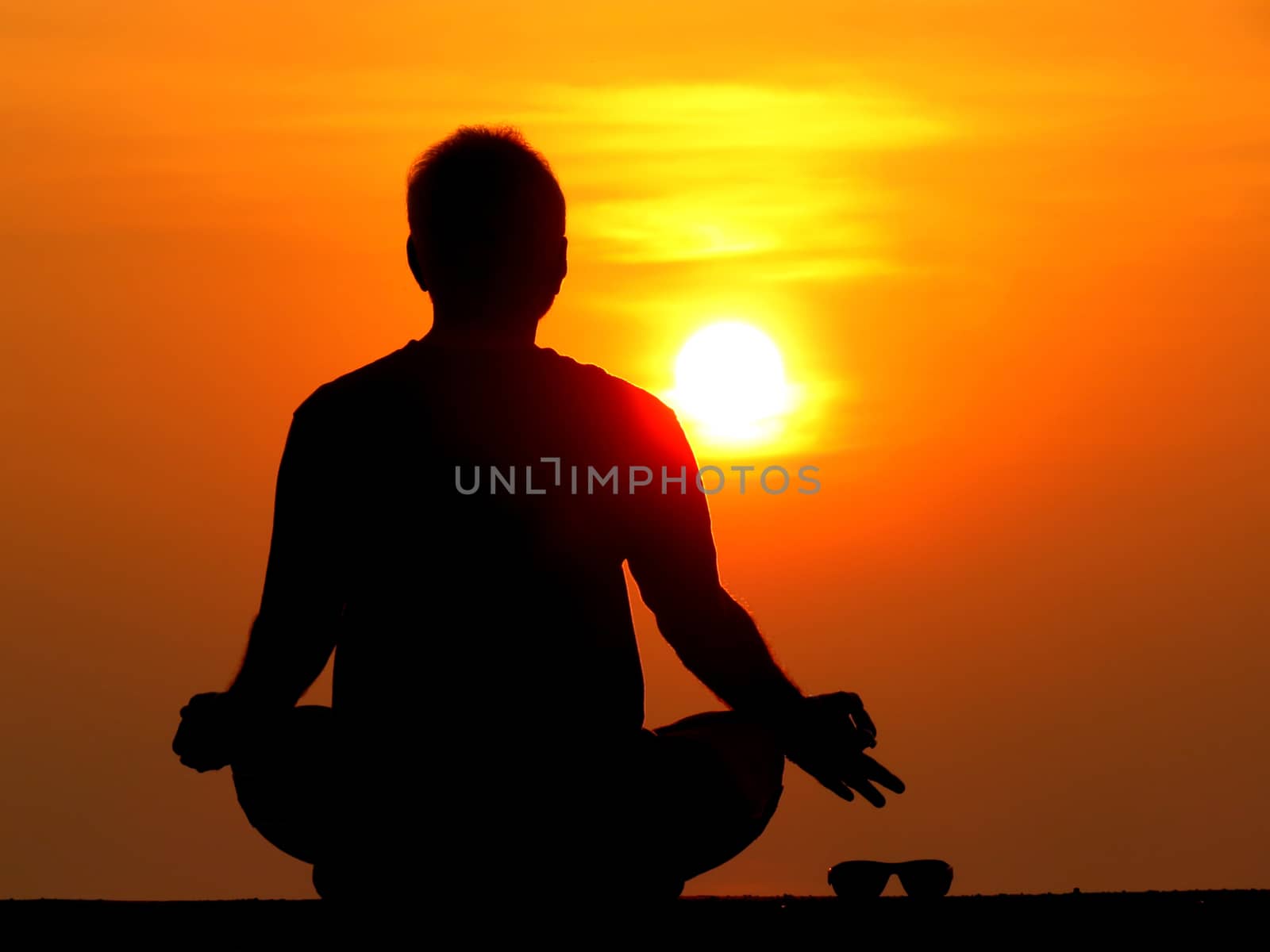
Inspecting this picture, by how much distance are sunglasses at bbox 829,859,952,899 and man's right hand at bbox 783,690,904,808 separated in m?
0.91

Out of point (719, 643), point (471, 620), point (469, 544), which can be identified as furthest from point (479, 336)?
point (719, 643)

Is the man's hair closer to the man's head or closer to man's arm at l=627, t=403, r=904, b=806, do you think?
the man's head

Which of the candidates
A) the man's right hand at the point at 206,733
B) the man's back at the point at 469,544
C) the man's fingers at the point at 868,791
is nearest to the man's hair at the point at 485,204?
the man's back at the point at 469,544

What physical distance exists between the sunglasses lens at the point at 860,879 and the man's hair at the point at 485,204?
2027 mm

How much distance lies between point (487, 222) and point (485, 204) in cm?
4

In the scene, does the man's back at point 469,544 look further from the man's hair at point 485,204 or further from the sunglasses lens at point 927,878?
the sunglasses lens at point 927,878

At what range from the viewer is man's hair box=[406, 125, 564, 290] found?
386cm

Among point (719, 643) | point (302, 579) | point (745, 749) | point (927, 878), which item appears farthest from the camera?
point (927, 878)

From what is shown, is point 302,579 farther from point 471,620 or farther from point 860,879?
point 860,879

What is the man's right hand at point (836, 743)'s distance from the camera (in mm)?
4047

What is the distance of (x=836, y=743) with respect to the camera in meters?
4.07

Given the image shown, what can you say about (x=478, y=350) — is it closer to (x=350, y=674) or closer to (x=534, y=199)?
(x=534, y=199)

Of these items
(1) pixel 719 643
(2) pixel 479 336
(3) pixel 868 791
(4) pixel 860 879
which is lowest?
(4) pixel 860 879

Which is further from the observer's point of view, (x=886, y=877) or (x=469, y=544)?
(x=886, y=877)
